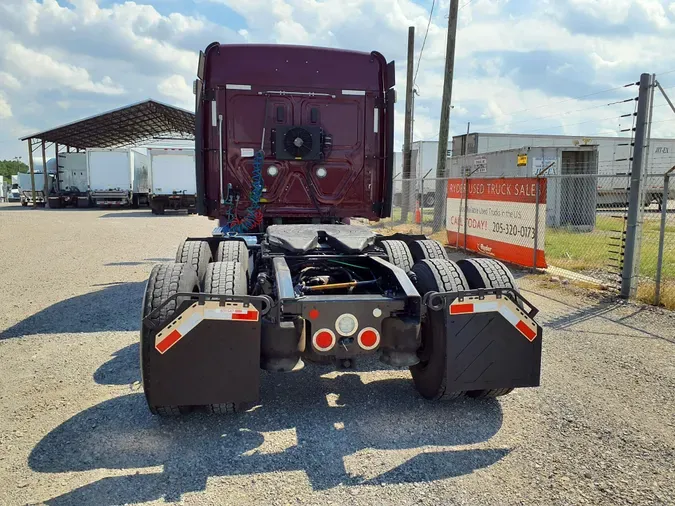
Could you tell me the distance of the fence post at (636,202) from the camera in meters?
7.39

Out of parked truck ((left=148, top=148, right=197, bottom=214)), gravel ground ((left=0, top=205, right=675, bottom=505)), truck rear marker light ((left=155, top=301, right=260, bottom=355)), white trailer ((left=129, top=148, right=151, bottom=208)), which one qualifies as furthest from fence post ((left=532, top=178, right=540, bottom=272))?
white trailer ((left=129, top=148, right=151, bottom=208))

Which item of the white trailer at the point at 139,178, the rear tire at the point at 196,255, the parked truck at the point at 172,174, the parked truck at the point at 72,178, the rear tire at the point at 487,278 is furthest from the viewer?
the parked truck at the point at 72,178

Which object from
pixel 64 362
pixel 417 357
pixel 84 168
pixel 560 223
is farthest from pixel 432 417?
pixel 84 168

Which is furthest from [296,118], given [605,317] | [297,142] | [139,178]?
[139,178]

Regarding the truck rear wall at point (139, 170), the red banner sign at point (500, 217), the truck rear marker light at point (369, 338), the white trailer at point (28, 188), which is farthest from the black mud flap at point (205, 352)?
the white trailer at point (28, 188)

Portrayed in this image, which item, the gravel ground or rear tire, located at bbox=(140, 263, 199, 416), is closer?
the gravel ground

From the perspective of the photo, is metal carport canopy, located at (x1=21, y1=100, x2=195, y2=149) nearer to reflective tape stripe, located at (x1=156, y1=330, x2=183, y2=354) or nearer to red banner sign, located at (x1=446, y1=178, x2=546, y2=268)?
red banner sign, located at (x1=446, y1=178, x2=546, y2=268)

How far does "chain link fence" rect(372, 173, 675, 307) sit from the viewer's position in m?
8.62

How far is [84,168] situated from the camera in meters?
38.0

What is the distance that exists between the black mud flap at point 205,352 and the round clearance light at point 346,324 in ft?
1.55

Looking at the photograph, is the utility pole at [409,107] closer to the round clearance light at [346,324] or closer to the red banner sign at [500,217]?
the red banner sign at [500,217]

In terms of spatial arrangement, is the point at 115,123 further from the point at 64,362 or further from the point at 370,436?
the point at 370,436

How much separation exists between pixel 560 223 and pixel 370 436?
14478mm

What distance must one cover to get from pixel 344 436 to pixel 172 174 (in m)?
24.6
